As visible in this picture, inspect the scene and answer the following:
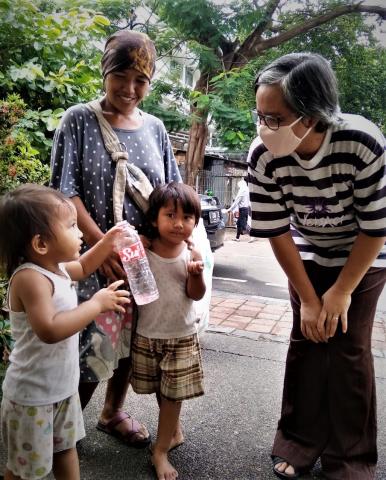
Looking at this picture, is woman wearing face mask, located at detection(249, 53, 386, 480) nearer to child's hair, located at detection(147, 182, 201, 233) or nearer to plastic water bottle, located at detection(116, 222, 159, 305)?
child's hair, located at detection(147, 182, 201, 233)

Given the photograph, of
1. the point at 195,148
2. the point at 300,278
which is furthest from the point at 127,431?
the point at 195,148

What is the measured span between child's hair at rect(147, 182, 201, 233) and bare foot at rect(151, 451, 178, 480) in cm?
99

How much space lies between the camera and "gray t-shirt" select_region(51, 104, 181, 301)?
160 cm

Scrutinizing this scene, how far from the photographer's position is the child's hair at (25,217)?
4.06 feet

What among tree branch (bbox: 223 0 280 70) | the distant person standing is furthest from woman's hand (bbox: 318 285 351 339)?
the distant person standing

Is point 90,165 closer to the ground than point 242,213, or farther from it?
farther from it

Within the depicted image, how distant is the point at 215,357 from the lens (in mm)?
3025

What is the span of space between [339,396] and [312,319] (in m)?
0.36

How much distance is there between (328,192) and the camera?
1548 millimetres

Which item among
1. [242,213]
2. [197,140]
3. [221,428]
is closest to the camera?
[221,428]

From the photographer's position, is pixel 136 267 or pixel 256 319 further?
pixel 256 319

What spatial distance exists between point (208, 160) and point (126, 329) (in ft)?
42.9

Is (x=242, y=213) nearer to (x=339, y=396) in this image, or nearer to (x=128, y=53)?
(x=339, y=396)

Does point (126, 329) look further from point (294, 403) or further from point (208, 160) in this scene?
point (208, 160)
